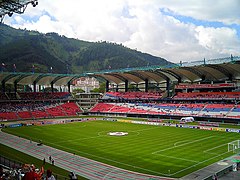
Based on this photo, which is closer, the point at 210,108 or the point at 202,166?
the point at 202,166

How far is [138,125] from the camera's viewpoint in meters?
66.6

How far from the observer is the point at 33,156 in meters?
34.9

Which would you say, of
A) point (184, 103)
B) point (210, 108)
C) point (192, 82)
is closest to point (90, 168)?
point (210, 108)

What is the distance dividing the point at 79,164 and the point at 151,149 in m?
11.9

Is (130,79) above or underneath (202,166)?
above

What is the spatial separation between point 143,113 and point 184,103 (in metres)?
13.8

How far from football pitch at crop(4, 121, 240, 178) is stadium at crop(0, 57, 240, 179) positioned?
0.34 feet

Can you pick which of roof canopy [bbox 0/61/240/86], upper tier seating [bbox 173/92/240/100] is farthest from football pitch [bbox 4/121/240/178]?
roof canopy [bbox 0/61/240/86]

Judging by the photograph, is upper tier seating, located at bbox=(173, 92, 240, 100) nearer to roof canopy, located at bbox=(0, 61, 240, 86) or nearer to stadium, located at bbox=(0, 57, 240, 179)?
stadium, located at bbox=(0, 57, 240, 179)

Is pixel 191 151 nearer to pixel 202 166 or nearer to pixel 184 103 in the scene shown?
pixel 202 166

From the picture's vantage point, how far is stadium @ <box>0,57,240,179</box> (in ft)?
100

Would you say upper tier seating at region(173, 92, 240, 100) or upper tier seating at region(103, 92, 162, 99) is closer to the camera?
upper tier seating at region(173, 92, 240, 100)

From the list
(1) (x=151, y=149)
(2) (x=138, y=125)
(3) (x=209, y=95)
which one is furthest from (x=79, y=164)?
(3) (x=209, y=95)

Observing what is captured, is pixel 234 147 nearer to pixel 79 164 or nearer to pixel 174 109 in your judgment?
pixel 79 164
